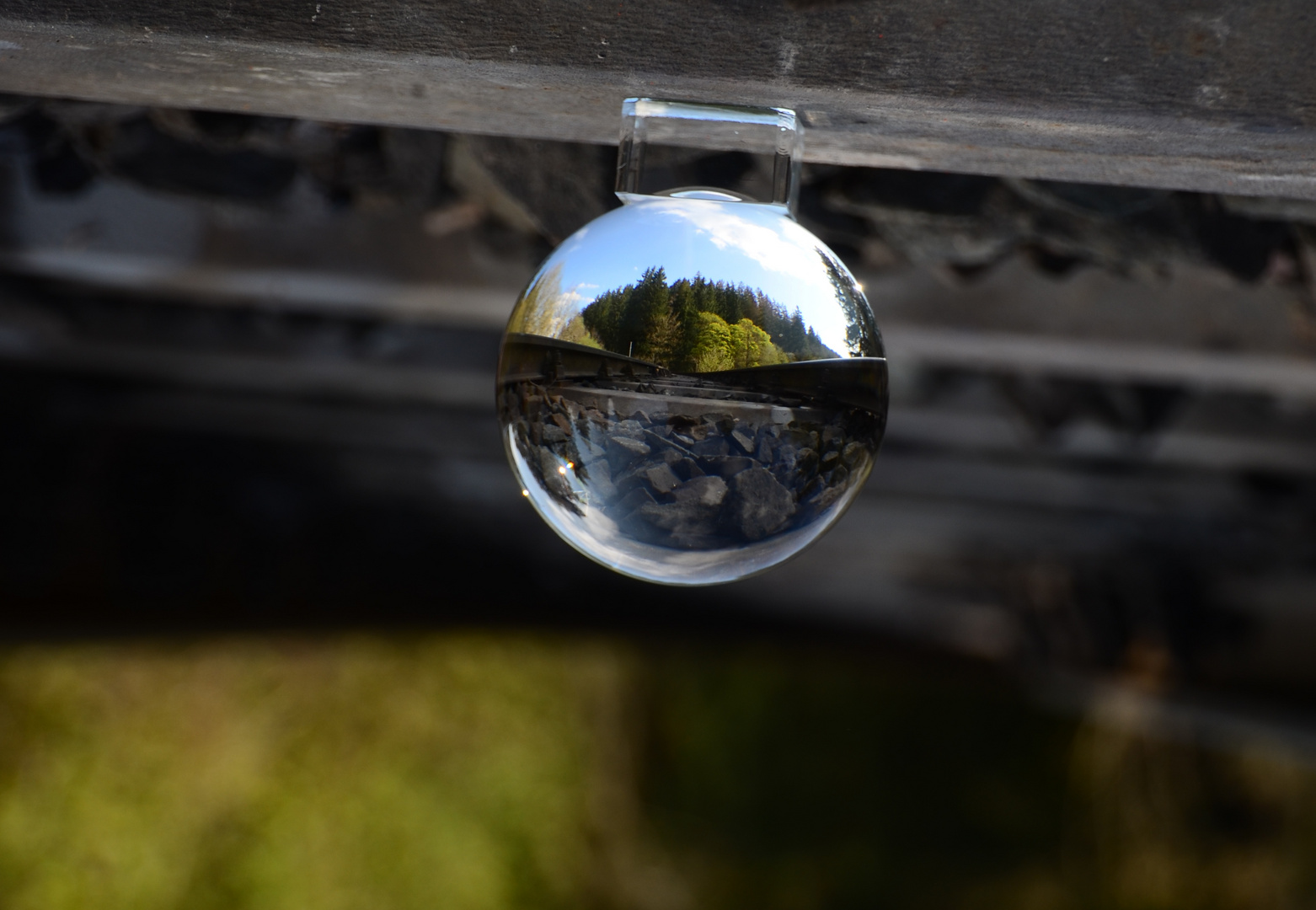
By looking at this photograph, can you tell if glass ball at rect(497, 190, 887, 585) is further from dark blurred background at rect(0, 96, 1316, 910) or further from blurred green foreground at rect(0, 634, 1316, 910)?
blurred green foreground at rect(0, 634, 1316, 910)

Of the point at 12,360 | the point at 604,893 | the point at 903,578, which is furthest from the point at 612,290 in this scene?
the point at 604,893

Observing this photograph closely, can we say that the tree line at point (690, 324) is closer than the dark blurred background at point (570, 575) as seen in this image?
Yes

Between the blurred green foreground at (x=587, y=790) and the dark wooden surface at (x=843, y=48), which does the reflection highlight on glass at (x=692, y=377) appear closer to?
the dark wooden surface at (x=843, y=48)

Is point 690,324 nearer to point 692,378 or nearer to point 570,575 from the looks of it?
point 692,378

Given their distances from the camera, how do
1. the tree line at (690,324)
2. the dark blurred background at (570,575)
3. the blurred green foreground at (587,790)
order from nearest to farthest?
the tree line at (690,324)
the dark blurred background at (570,575)
the blurred green foreground at (587,790)

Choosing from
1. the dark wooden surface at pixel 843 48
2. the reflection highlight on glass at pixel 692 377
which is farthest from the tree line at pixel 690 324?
the dark wooden surface at pixel 843 48

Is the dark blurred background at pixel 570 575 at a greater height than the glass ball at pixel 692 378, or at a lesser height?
lesser

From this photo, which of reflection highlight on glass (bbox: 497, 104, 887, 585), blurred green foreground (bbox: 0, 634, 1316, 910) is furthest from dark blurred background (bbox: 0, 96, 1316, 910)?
reflection highlight on glass (bbox: 497, 104, 887, 585)

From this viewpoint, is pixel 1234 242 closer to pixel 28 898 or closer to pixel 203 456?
pixel 203 456
